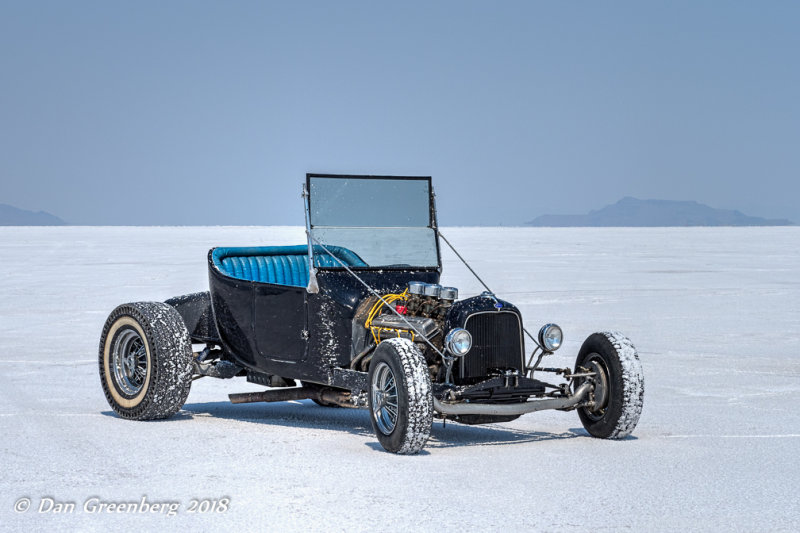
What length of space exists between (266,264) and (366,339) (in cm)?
224

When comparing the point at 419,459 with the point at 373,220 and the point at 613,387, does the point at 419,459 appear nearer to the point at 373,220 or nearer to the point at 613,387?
the point at 613,387

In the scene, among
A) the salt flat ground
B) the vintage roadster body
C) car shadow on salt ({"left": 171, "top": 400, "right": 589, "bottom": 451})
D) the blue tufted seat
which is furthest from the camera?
the blue tufted seat

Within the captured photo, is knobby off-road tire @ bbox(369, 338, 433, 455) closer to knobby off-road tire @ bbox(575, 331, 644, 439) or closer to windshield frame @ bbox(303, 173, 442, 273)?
windshield frame @ bbox(303, 173, 442, 273)

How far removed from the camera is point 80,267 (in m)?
35.7

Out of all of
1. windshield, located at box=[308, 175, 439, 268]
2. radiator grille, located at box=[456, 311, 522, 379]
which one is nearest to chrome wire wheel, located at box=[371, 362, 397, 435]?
radiator grille, located at box=[456, 311, 522, 379]

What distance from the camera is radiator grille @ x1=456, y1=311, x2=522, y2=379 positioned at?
7918 millimetres

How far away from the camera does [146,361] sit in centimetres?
921

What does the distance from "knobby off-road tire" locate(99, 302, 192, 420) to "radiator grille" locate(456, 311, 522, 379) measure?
2.54 metres

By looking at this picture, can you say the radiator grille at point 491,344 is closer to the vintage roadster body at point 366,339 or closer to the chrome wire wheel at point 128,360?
the vintage roadster body at point 366,339

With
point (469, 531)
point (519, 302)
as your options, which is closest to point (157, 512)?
point (469, 531)

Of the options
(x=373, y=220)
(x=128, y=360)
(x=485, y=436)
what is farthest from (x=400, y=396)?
(x=128, y=360)

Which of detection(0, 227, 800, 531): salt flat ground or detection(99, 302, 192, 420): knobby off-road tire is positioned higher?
detection(99, 302, 192, 420): knobby off-road tire

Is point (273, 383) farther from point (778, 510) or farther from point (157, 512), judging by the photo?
point (778, 510)

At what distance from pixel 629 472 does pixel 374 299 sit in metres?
2.43
